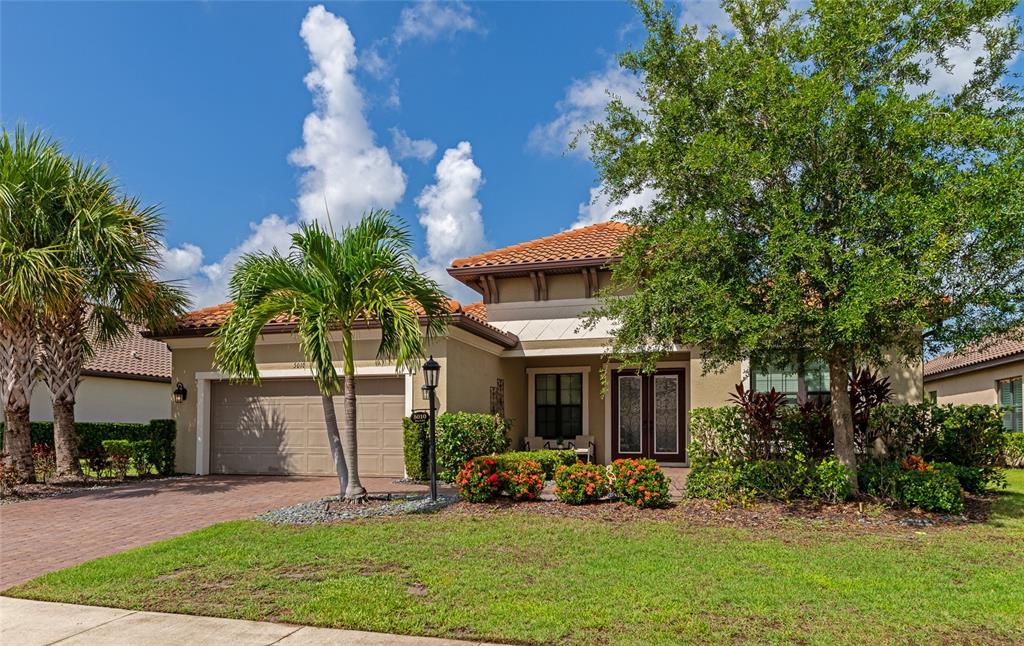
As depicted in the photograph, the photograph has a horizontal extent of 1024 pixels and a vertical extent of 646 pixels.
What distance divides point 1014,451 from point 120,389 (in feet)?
90.6

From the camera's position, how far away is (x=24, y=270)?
12469 mm

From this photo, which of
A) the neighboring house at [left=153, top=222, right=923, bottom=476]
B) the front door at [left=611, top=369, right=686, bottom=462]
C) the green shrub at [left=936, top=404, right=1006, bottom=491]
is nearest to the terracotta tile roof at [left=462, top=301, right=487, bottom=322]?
the neighboring house at [left=153, top=222, right=923, bottom=476]

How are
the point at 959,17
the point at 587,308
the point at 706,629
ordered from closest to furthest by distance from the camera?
1. the point at 706,629
2. the point at 959,17
3. the point at 587,308

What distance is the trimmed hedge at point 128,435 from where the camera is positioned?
16156mm

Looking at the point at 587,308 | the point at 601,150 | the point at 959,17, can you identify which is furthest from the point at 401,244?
the point at 959,17

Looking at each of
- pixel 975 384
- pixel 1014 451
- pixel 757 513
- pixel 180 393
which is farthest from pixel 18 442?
pixel 975 384

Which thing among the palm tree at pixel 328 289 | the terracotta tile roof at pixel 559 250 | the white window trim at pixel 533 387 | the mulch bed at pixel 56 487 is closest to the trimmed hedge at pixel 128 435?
the mulch bed at pixel 56 487

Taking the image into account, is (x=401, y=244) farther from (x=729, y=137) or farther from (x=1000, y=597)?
(x=1000, y=597)

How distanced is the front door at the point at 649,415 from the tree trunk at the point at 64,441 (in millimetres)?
12467

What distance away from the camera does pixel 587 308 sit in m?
16.9

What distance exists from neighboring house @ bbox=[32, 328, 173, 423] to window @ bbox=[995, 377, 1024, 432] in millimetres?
26020

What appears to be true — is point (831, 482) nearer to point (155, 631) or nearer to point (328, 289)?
point (328, 289)

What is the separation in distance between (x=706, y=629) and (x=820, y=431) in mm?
7442

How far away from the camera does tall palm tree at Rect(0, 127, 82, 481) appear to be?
41.3 feet
